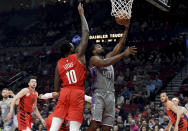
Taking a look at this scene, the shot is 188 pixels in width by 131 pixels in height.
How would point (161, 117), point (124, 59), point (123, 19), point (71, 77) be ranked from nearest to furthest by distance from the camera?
point (71, 77) < point (123, 19) < point (161, 117) < point (124, 59)

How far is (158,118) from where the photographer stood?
40.0 ft

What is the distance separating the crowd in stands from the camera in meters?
13.7

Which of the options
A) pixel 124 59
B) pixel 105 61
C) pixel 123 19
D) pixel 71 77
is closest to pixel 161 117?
pixel 124 59

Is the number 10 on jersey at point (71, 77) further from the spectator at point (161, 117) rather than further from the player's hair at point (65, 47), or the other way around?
the spectator at point (161, 117)

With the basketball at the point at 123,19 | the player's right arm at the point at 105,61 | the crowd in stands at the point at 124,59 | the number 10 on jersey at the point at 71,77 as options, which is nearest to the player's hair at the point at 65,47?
the number 10 on jersey at the point at 71,77

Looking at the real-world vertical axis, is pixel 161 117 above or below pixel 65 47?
below

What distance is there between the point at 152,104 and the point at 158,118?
128 cm

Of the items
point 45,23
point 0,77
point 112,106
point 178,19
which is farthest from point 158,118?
point 45,23

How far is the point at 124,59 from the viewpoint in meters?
18.4

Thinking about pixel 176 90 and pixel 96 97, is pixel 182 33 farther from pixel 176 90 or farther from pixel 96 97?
pixel 96 97

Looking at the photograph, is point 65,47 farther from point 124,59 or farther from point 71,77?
point 124,59

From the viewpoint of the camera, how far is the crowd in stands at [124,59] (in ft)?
45.0

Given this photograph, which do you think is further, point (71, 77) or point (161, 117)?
point (161, 117)

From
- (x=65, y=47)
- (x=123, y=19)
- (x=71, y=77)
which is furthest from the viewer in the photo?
(x=123, y=19)
